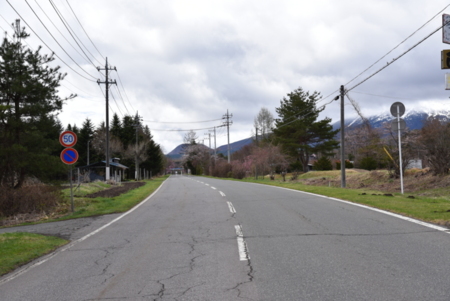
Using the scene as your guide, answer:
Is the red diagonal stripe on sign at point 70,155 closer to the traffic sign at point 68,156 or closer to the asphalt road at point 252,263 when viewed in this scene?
the traffic sign at point 68,156

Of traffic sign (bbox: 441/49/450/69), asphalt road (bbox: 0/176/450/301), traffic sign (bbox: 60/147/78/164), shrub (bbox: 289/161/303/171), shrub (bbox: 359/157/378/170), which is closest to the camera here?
asphalt road (bbox: 0/176/450/301)

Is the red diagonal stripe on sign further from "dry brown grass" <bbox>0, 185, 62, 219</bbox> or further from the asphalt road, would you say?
the asphalt road

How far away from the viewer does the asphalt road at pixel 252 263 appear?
4523 mm

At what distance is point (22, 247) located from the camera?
784 centimetres

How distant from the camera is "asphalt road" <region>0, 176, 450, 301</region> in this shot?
452 centimetres

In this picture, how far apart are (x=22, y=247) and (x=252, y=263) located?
5.09 metres

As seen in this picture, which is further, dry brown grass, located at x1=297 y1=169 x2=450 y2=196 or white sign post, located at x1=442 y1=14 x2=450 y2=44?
dry brown grass, located at x1=297 y1=169 x2=450 y2=196

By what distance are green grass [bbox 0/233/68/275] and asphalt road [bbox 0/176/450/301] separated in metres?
0.34

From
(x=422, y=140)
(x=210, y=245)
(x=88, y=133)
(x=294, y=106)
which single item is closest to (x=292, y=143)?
(x=294, y=106)

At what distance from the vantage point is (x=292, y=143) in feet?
171

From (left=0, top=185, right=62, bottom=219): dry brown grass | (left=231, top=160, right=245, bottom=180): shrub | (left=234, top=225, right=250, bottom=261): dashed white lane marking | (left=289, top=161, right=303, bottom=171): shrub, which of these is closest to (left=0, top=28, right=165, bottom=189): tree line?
(left=0, top=185, right=62, bottom=219): dry brown grass

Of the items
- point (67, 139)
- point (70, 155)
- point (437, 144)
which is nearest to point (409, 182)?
point (437, 144)

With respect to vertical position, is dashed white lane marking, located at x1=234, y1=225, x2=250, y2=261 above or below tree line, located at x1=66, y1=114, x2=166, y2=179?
below

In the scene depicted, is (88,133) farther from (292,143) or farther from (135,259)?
(135,259)
